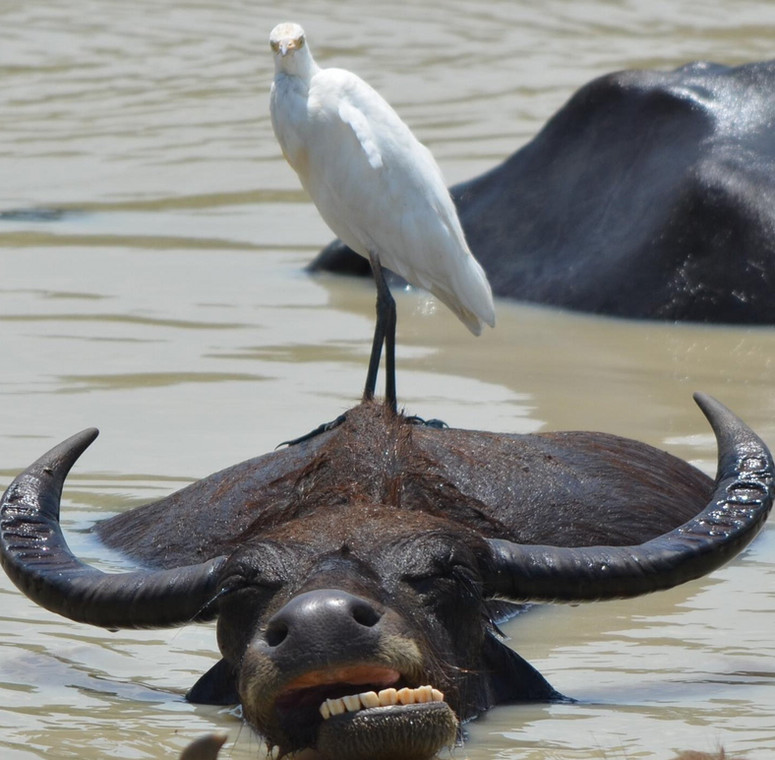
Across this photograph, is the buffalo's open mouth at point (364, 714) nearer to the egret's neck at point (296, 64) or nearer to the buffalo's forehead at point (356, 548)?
the buffalo's forehead at point (356, 548)

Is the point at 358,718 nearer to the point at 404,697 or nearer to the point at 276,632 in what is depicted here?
the point at 404,697

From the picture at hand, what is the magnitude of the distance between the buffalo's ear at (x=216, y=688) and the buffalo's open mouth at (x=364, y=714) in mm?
Result: 672

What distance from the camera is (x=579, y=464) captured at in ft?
19.1

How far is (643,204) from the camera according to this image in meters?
9.82

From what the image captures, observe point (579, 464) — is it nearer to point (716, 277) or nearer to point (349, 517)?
point (349, 517)

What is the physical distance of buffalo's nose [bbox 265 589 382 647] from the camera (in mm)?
3617

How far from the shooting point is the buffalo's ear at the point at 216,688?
14.5 ft

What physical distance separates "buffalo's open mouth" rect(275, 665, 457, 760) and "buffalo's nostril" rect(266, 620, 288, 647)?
88 mm

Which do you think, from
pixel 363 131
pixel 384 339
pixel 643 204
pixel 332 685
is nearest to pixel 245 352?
pixel 384 339

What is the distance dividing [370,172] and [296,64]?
532 mm

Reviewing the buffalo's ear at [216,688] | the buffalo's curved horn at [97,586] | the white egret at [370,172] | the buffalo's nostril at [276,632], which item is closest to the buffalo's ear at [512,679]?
the buffalo's ear at [216,688]

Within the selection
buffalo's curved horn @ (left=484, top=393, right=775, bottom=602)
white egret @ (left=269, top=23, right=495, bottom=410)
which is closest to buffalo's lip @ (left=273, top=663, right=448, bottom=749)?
buffalo's curved horn @ (left=484, top=393, right=775, bottom=602)

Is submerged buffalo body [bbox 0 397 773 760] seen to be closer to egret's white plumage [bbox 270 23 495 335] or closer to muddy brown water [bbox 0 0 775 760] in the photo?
muddy brown water [bbox 0 0 775 760]

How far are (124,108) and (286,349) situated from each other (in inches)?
311
